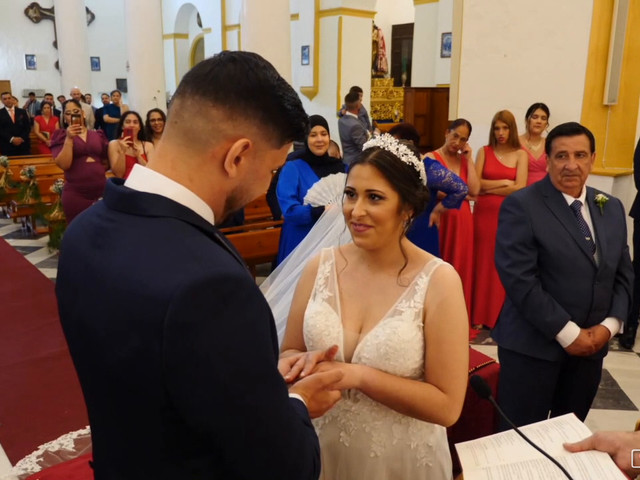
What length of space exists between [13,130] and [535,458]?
1201cm

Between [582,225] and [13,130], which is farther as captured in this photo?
[13,130]

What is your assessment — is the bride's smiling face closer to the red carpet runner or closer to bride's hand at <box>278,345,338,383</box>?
bride's hand at <box>278,345,338,383</box>

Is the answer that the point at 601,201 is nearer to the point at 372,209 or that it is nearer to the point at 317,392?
the point at 372,209

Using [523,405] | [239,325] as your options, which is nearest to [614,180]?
[523,405]

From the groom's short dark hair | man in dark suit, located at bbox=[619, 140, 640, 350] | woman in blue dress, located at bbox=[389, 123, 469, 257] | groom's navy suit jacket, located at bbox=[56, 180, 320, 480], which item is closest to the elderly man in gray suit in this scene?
woman in blue dress, located at bbox=[389, 123, 469, 257]

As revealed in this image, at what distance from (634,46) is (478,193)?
A: 1899 millimetres

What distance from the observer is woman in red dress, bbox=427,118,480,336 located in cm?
449

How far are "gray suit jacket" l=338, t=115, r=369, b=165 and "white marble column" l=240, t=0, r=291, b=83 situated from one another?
103 cm

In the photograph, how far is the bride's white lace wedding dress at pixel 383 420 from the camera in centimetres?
171

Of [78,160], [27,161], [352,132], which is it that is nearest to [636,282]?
[352,132]

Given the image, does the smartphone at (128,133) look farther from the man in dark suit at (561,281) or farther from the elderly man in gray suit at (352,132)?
the man in dark suit at (561,281)

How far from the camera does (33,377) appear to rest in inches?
142

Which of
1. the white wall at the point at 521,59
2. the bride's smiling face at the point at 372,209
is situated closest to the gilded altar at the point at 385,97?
the white wall at the point at 521,59

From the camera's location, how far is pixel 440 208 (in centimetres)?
398
